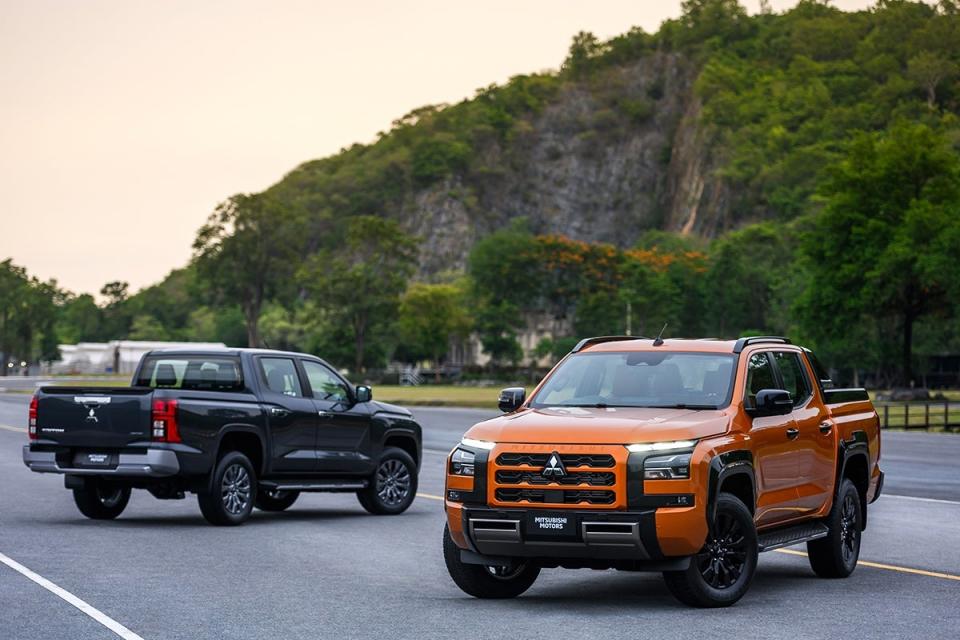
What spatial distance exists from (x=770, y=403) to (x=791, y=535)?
1.22 metres

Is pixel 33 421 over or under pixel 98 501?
over

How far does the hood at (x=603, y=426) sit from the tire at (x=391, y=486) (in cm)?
806

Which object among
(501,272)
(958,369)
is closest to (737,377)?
(958,369)

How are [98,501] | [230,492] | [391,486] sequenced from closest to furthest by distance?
[230,492]
[98,501]
[391,486]

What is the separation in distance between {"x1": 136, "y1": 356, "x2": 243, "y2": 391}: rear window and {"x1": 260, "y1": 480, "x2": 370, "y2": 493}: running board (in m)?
1.18

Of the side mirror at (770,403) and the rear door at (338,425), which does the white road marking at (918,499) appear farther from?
the side mirror at (770,403)

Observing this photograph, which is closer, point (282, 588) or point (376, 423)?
point (282, 588)

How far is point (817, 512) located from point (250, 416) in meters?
7.21

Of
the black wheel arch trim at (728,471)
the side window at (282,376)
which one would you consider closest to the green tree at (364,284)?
the side window at (282,376)

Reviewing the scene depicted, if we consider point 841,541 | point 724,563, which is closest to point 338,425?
point 841,541

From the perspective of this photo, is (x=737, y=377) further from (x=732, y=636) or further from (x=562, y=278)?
(x=562, y=278)

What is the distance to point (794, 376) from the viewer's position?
12656 mm

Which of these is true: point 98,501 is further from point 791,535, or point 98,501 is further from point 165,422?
point 791,535

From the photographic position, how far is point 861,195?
243ft
